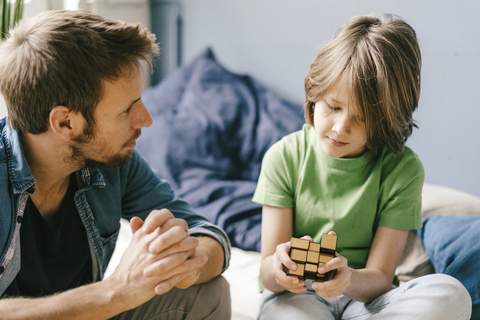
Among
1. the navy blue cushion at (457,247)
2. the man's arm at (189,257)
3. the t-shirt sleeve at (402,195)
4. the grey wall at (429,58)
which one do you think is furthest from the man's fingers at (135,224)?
the grey wall at (429,58)

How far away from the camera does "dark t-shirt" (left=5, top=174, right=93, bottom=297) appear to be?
105 centimetres

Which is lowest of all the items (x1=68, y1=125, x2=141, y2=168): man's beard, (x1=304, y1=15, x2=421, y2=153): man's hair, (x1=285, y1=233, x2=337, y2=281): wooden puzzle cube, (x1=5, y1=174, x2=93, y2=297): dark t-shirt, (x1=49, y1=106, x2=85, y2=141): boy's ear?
(x1=5, y1=174, x2=93, y2=297): dark t-shirt

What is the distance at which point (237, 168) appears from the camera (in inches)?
86.6

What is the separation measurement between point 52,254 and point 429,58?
1.71 m

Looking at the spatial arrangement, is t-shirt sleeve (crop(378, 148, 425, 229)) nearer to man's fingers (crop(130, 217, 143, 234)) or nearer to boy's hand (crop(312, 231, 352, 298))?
boy's hand (crop(312, 231, 352, 298))

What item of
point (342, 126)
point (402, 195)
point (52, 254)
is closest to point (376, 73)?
point (342, 126)

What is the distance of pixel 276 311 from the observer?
110 cm

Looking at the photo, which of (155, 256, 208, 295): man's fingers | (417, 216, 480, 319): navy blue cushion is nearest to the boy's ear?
(155, 256, 208, 295): man's fingers

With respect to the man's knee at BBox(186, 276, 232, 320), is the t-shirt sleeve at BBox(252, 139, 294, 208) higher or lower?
higher

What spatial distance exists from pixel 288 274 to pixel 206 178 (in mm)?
1175

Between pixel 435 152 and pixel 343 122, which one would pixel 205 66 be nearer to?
pixel 435 152

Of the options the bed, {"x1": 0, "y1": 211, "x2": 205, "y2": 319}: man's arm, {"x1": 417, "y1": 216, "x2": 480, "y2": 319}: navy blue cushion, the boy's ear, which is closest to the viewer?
{"x1": 0, "y1": 211, "x2": 205, "y2": 319}: man's arm

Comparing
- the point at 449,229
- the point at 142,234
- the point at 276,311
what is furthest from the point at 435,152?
the point at 142,234

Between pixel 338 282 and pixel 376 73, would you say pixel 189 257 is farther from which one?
pixel 376 73
